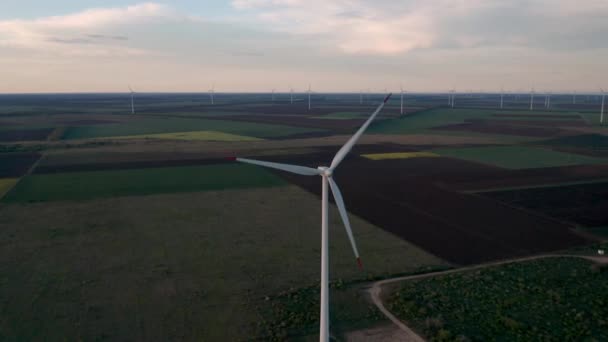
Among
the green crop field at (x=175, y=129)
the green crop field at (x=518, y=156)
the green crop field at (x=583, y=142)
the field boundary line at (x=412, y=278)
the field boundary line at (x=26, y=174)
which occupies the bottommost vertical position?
the field boundary line at (x=412, y=278)

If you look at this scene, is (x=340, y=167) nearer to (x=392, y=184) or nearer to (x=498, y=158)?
(x=392, y=184)

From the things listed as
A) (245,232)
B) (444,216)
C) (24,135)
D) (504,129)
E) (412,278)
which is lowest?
(412,278)

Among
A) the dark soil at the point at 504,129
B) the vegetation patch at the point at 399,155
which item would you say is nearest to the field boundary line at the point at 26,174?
the vegetation patch at the point at 399,155

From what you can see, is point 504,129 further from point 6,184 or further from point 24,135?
point 24,135

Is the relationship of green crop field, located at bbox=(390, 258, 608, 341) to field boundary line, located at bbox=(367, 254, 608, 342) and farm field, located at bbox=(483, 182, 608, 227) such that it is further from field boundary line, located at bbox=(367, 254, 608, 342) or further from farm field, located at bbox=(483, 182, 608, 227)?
farm field, located at bbox=(483, 182, 608, 227)

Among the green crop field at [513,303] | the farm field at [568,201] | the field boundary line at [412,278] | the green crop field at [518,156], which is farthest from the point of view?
the green crop field at [518,156]

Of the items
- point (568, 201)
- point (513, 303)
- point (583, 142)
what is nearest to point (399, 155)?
point (568, 201)

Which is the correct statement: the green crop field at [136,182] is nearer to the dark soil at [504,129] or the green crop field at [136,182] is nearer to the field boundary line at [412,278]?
the field boundary line at [412,278]
